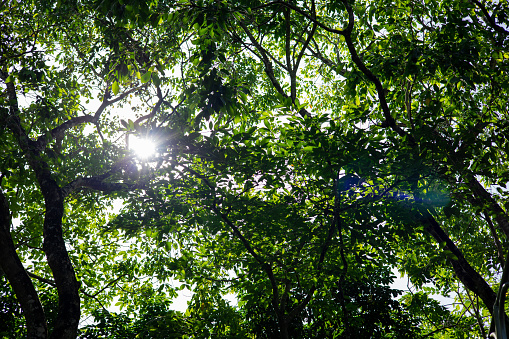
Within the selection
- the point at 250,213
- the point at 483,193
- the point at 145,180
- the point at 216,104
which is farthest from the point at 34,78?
the point at 483,193

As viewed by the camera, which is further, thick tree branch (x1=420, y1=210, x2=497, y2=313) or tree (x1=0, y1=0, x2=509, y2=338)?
thick tree branch (x1=420, y1=210, x2=497, y2=313)

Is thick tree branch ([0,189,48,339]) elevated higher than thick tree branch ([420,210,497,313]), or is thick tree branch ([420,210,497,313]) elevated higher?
thick tree branch ([420,210,497,313])

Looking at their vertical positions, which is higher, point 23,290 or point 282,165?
point 282,165

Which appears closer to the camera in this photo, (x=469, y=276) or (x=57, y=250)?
(x=57, y=250)

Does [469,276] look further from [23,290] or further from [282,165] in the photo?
[23,290]

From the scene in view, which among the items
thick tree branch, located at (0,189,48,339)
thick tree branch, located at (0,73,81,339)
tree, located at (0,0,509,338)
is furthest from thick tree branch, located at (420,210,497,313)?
thick tree branch, located at (0,189,48,339)

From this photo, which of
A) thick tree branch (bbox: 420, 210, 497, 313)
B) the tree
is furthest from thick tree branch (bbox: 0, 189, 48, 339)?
thick tree branch (bbox: 420, 210, 497, 313)

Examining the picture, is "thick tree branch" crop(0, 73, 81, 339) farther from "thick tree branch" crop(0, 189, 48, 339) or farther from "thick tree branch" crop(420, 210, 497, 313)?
"thick tree branch" crop(420, 210, 497, 313)

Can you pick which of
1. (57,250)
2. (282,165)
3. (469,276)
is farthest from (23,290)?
(469,276)

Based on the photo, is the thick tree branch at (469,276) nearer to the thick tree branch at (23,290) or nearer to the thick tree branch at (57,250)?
the thick tree branch at (57,250)

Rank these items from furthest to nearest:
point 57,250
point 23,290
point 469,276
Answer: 1. point 469,276
2. point 57,250
3. point 23,290

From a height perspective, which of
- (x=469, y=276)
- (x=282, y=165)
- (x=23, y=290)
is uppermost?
(x=282, y=165)

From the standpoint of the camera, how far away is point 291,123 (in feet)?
18.0

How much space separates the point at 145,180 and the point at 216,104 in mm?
2790
